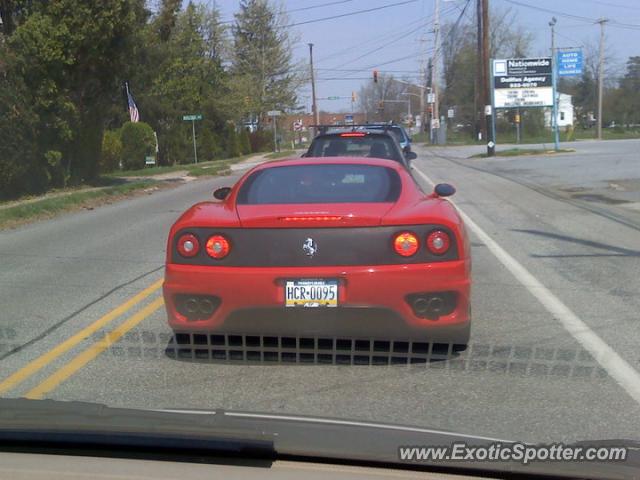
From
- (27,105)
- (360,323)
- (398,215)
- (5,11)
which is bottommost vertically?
(360,323)

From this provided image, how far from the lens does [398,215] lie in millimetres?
5516

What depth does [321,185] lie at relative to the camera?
21.1 ft

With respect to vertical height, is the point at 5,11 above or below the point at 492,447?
above

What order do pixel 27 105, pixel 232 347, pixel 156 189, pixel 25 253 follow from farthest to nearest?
pixel 156 189
pixel 27 105
pixel 25 253
pixel 232 347

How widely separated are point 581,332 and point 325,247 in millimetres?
2388

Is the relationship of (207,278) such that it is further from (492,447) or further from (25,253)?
(25,253)

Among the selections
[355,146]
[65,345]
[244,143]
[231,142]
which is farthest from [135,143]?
[65,345]

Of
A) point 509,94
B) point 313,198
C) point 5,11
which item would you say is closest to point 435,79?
point 509,94

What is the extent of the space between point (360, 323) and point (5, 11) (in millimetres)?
19070

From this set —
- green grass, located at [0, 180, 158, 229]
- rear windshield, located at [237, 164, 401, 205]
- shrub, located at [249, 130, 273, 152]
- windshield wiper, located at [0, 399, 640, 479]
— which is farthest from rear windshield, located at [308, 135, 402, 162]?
shrub, located at [249, 130, 273, 152]

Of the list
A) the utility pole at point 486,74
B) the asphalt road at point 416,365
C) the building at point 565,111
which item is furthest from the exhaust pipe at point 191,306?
the building at point 565,111

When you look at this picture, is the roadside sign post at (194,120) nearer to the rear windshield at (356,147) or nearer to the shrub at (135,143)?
the shrub at (135,143)

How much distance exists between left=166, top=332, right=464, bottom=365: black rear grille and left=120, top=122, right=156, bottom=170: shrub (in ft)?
109

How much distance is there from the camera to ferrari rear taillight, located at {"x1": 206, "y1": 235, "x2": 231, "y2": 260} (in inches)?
217
